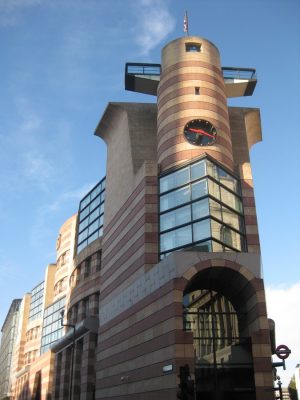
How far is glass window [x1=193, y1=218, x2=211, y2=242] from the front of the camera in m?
35.6

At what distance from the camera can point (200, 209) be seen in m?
36.8

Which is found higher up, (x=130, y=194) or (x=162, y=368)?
(x=130, y=194)

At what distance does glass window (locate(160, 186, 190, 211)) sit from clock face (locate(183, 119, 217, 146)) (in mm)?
5250

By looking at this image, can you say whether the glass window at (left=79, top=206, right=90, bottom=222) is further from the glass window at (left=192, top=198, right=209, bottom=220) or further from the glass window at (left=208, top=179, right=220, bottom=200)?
the glass window at (left=192, top=198, right=209, bottom=220)

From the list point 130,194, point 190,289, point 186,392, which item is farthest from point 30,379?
point 186,392

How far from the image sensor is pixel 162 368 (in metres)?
31.6

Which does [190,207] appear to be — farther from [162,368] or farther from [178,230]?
[162,368]

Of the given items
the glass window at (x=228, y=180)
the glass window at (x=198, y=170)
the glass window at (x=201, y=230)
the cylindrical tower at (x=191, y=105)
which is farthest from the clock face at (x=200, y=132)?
the glass window at (x=201, y=230)

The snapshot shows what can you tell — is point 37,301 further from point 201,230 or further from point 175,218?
point 201,230

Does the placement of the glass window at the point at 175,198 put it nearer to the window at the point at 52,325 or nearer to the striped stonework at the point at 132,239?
the striped stonework at the point at 132,239

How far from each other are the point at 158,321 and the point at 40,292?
2910 inches

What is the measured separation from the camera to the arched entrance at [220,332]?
31406mm

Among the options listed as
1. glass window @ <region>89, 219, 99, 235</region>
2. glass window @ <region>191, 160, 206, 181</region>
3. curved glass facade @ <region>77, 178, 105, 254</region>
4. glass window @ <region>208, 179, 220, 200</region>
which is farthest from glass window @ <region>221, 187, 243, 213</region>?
glass window @ <region>89, 219, 99, 235</region>

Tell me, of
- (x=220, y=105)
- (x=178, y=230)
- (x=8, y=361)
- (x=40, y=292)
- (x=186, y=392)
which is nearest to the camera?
(x=186, y=392)
